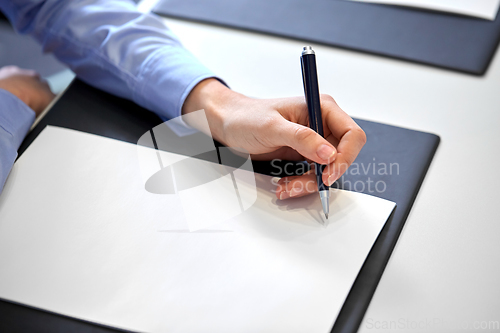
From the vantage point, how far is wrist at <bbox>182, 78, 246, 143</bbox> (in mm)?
606

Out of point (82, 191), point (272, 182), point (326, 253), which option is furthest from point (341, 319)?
point (82, 191)

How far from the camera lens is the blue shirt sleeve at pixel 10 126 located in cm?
56

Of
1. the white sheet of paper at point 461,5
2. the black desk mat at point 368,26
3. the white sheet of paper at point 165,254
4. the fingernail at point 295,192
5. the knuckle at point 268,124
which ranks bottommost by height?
the white sheet of paper at point 165,254

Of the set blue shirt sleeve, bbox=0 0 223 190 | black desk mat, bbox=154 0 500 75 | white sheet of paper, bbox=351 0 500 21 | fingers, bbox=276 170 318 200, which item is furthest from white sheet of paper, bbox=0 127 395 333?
white sheet of paper, bbox=351 0 500 21

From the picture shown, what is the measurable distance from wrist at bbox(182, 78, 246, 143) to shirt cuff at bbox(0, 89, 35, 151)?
215mm

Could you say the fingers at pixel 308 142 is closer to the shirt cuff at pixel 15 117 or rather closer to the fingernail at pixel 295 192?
the fingernail at pixel 295 192

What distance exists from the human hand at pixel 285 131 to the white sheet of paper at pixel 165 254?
0.03 metres

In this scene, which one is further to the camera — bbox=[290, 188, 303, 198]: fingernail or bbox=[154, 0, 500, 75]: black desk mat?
bbox=[154, 0, 500, 75]: black desk mat

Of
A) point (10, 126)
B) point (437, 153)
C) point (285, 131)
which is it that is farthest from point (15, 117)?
point (437, 153)

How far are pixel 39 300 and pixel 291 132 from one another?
308 mm

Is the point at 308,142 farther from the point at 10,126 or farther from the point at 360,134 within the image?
the point at 10,126

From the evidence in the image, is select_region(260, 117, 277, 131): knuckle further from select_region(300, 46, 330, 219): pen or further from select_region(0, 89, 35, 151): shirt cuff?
select_region(0, 89, 35, 151): shirt cuff

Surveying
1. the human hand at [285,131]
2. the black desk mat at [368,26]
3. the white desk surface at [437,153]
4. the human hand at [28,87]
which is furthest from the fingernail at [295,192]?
the human hand at [28,87]

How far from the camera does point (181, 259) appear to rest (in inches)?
18.4
